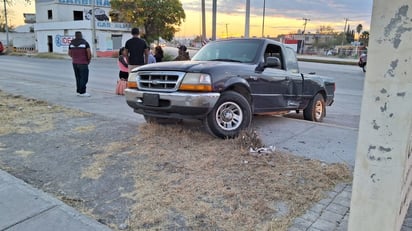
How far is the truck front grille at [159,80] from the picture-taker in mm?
5246

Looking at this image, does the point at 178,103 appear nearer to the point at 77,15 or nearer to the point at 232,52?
the point at 232,52

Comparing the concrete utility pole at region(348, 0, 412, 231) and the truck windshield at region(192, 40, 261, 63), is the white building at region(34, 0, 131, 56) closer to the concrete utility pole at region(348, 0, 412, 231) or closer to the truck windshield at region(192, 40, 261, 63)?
the truck windshield at region(192, 40, 261, 63)

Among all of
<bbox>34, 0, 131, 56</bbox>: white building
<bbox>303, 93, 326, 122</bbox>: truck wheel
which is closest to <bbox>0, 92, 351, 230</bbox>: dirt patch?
<bbox>303, 93, 326, 122</bbox>: truck wheel

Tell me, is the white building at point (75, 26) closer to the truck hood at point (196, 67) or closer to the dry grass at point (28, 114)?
the dry grass at point (28, 114)

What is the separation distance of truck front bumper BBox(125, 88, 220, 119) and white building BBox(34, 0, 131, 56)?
37116 millimetres

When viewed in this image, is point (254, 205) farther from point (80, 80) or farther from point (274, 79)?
point (80, 80)

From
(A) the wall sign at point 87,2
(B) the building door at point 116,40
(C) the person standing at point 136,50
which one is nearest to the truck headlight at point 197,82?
(C) the person standing at point 136,50

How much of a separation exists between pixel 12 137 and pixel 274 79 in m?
4.49

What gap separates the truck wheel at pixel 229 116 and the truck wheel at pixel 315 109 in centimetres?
262


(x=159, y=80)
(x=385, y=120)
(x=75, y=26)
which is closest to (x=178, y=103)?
(x=159, y=80)

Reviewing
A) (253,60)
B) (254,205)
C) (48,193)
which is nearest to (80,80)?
(253,60)

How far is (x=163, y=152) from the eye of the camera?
4855 mm

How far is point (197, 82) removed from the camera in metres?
5.13

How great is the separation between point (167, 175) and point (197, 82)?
5.23 feet
